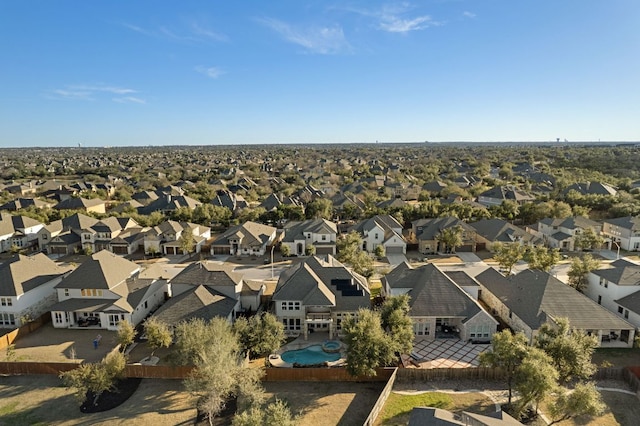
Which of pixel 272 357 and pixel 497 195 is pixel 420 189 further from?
pixel 272 357

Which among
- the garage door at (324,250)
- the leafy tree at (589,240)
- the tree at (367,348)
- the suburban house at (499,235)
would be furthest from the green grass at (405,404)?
the leafy tree at (589,240)

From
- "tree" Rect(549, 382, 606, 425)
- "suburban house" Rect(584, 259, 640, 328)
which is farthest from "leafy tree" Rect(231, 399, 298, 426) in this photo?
"suburban house" Rect(584, 259, 640, 328)

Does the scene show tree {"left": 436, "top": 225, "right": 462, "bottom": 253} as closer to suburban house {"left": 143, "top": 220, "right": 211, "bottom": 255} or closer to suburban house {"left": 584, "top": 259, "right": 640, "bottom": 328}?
suburban house {"left": 584, "top": 259, "right": 640, "bottom": 328}

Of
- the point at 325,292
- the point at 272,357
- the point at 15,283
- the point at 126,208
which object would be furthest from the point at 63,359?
the point at 126,208

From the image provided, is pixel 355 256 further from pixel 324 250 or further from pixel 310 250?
pixel 324 250

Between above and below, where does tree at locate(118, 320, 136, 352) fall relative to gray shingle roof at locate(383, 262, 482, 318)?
below
